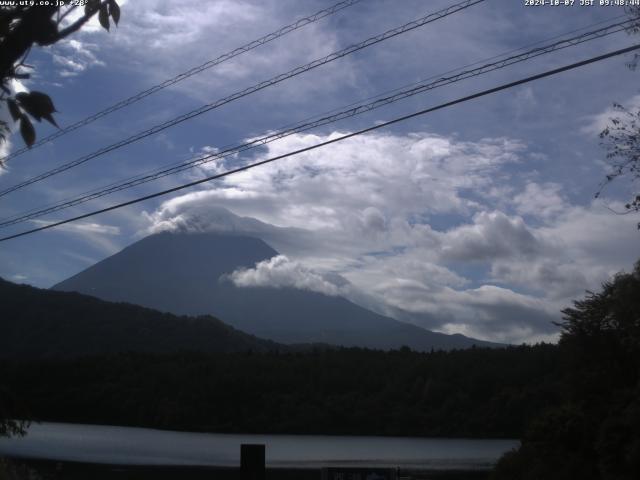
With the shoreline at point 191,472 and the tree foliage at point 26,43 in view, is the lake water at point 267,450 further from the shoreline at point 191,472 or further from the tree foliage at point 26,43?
the tree foliage at point 26,43

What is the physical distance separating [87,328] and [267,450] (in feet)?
267

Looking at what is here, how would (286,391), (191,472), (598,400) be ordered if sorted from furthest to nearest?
(286,391)
(191,472)
(598,400)

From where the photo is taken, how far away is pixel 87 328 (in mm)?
147250

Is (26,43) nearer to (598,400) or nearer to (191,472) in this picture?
(598,400)

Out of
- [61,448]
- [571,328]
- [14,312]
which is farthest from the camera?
[14,312]

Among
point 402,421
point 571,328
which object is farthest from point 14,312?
point 571,328

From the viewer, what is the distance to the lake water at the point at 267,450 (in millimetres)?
60125

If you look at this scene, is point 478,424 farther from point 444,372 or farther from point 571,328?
point 571,328

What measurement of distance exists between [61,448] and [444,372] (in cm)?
5415

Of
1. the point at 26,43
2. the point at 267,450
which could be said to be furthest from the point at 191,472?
the point at 26,43

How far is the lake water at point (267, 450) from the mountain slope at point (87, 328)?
1492 inches

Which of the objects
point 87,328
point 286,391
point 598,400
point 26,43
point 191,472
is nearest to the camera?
point 26,43

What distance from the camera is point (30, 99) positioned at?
402cm

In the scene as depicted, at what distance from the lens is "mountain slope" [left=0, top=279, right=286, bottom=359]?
138913 millimetres
